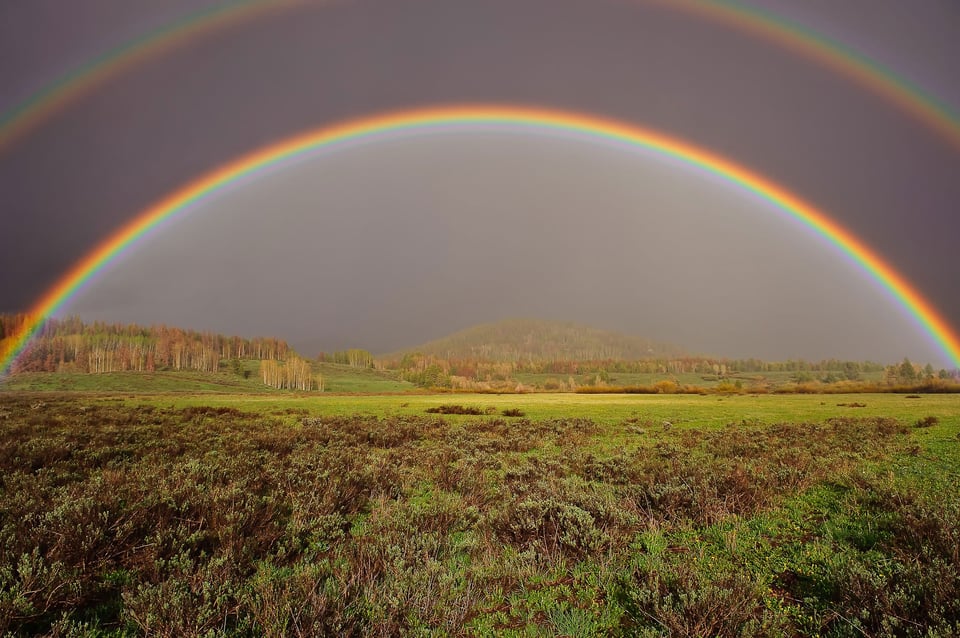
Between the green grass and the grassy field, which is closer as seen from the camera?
the grassy field

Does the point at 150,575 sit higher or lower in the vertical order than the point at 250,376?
higher

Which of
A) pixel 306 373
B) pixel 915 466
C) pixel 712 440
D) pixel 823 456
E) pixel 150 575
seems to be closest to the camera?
pixel 150 575

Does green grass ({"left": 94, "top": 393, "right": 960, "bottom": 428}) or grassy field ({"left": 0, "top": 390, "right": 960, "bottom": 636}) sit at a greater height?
grassy field ({"left": 0, "top": 390, "right": 960, "bottom": 636})

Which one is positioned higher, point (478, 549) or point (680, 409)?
point (478, 549)

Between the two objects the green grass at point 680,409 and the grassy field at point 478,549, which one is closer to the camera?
the grassy field at point 478,549

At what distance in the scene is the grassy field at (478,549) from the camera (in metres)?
4.67

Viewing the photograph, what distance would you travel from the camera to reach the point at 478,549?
22.9ft

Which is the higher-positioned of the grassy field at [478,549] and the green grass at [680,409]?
the grassy field at [478,549]

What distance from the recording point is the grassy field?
184 inches

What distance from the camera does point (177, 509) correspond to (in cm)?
776

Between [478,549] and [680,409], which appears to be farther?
[680,409]

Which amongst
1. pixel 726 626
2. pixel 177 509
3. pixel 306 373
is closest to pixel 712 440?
pixel 726 626

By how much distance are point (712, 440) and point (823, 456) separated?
4.86 metres

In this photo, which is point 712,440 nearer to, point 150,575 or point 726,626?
point 726,626
